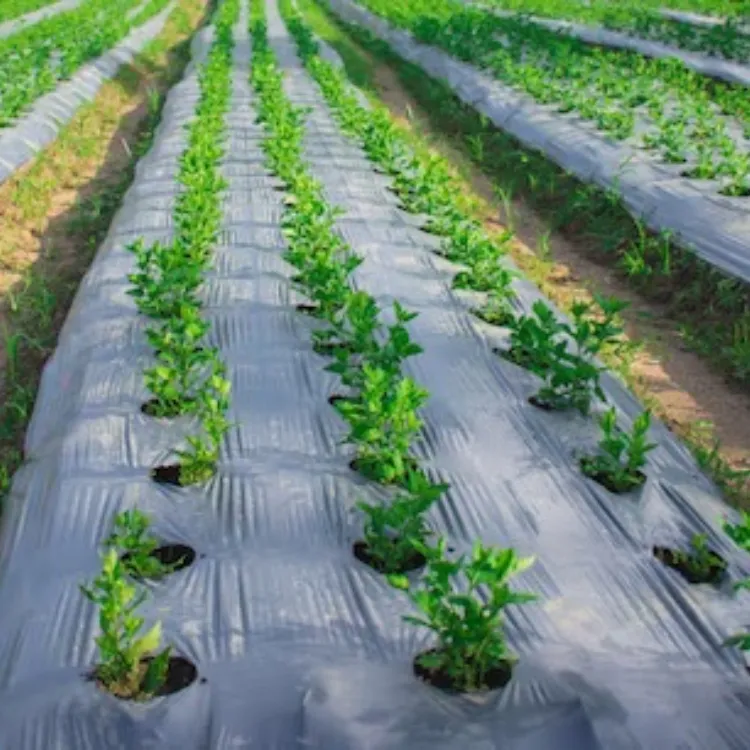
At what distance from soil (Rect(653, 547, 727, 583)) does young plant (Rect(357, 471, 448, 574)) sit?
75 centimetres

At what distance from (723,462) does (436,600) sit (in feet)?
7.03

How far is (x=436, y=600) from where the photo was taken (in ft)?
8.34

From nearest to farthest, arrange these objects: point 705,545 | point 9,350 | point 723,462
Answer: point 705,545
point 723,462
point 9,350

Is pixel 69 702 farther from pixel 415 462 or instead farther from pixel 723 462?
pixel 723 462

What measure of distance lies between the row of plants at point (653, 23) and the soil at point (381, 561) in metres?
12.1

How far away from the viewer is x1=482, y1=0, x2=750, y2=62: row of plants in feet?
45.1

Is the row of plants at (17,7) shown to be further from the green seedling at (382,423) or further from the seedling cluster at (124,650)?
the seedling cluster at (124,650)

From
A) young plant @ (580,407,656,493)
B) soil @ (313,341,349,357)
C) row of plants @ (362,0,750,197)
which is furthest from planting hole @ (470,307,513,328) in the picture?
row of plants @ (362,0,750,197)

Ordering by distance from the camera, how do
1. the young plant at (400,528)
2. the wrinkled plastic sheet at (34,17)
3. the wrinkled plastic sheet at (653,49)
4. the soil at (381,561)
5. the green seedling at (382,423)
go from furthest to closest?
the wrinkled plastic sheet at (34,17) → the wrinkled plastic sheet at (653,49) → the green seedling at (382,423) → the soil at (381,561) → the young plant at (400,528)

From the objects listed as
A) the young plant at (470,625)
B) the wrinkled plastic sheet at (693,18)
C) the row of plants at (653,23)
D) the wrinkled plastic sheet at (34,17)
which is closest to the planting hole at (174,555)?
the young plant at (470,625)

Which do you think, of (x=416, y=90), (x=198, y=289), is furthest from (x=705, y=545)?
(x=416, y=90)

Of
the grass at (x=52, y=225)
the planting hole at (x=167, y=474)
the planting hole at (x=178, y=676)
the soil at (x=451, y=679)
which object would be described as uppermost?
the soil at (x=451, y=679)

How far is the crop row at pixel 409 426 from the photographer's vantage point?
2533 mm

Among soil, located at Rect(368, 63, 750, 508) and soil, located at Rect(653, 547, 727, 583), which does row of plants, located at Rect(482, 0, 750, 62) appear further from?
soil, located at Rect(653, 547, 727, 583)
